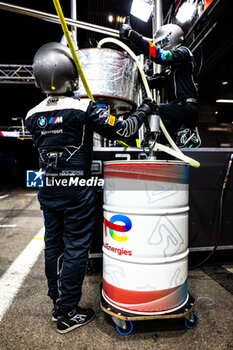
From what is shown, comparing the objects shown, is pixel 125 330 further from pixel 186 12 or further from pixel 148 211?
pixel 186 12

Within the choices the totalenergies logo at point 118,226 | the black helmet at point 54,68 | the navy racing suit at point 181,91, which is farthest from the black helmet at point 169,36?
the totalenergies logo at point 118,226

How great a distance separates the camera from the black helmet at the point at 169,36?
96.0 inches

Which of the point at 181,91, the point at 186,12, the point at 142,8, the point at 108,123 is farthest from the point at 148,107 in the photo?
the point at 186,12

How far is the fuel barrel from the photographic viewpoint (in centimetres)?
131

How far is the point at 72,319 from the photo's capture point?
1.42m

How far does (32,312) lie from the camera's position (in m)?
1.57

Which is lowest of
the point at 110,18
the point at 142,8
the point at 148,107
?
the point at 148,107

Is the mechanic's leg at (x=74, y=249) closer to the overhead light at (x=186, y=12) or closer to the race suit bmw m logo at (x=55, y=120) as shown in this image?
the race suit bmw m logo at (x=55, y=120)

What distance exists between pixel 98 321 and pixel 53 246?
1.98 feet

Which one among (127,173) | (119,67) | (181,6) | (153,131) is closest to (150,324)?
(127,173)

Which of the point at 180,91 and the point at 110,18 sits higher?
the point at 110,18

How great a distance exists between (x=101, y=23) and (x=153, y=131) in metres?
6.66

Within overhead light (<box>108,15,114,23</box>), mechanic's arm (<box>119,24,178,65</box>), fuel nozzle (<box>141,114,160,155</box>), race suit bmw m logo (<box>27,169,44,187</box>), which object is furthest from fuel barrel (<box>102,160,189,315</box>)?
overhead light (<box>108,15,114,23</box>)

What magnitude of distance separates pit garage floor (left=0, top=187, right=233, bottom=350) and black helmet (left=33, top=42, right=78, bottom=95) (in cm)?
159
